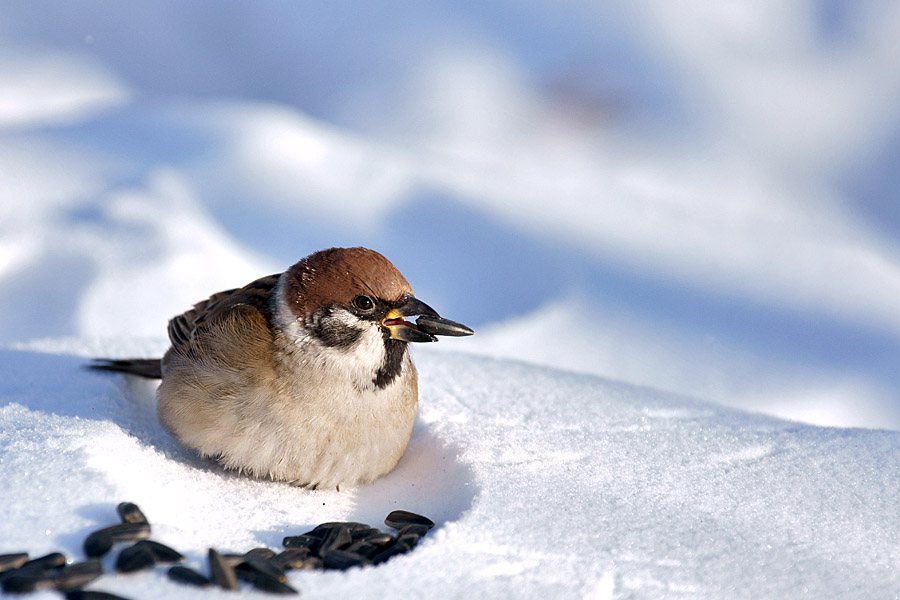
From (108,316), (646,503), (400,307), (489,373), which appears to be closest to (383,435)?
(400,307)

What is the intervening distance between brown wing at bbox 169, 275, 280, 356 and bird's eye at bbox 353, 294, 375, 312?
0.35 m

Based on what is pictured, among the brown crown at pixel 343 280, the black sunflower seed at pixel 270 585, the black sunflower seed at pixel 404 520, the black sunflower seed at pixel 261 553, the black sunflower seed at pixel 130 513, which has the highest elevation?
the brown crown at pixel 343 280

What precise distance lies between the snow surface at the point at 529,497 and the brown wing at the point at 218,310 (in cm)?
33

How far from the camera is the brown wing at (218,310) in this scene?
8.93ft

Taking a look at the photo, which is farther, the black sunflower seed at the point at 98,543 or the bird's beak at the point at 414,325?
the bird's beak at the point at 414,325

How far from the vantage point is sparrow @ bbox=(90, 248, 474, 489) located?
2459 mm

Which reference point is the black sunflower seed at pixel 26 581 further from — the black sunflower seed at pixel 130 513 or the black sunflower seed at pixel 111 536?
the black sunflower seed at pixel 130 513

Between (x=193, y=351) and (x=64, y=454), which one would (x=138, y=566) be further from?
(x=193, y=351)

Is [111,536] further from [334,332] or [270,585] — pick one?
[334,332]

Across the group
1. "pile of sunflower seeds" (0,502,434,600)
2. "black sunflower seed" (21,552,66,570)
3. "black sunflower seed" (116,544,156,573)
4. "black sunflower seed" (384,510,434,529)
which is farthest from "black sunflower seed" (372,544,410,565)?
"black sunflower seed" (21,552,66,570)

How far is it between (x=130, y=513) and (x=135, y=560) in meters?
0.20

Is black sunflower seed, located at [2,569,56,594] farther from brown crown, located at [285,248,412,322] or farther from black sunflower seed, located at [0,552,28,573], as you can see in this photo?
brown crown, located at [285,248,412,322]

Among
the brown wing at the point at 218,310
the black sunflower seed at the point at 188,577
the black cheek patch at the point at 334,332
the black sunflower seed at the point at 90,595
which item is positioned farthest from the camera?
Result: the brown wing at the point at 218,310

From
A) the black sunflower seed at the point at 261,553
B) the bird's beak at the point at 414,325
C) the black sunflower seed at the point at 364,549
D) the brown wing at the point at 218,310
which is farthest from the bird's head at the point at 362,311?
the black sunflower seed at the point at 261,553
